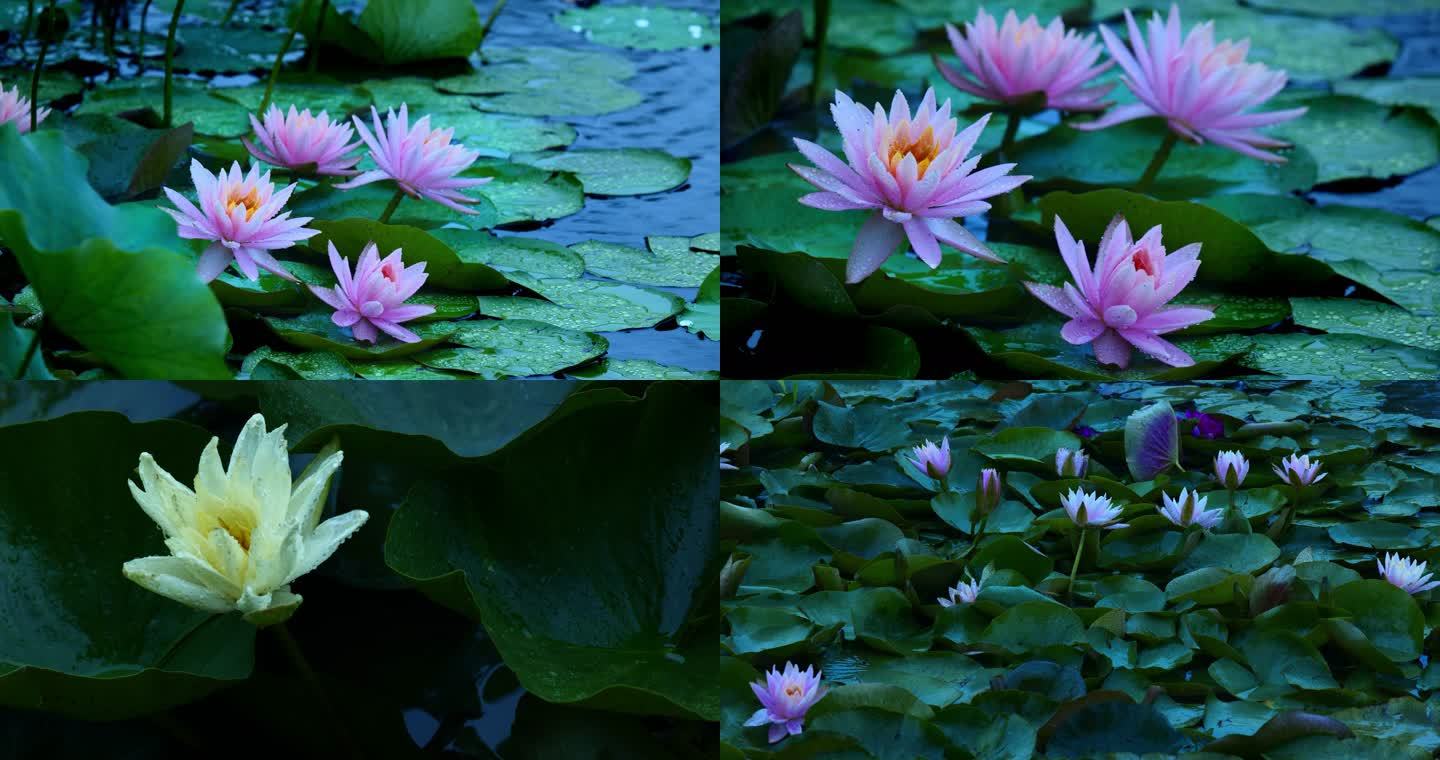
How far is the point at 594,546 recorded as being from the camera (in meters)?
0.92

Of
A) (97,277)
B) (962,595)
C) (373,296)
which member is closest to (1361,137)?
(962,595)

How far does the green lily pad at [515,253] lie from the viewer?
4.07ft

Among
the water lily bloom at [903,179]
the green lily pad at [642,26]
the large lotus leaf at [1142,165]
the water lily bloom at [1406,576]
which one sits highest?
the water lily bloom at [903,179]

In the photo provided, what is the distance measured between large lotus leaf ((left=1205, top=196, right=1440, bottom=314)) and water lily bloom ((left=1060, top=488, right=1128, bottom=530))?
399 millimetres

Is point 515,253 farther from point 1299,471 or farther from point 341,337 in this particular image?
point 1299,471

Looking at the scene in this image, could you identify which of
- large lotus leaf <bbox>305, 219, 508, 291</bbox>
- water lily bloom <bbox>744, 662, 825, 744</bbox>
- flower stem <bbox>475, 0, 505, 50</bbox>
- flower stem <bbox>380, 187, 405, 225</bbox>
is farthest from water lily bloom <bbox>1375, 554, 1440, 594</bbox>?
flower stem <bbox>475, 0, 505, 50</bbox>

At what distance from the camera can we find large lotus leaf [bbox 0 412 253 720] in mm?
844

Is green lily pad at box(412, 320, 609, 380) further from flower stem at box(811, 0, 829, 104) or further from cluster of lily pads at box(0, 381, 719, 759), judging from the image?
flower stem at box(811, 0, 829, 104)

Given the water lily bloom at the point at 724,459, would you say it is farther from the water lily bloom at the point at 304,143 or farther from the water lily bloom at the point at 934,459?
the water lily bloom at the point at 304,143

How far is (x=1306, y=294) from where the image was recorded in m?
1.21

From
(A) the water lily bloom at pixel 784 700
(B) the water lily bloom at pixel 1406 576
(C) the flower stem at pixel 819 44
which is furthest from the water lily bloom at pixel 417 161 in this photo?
(B) the water lily bloom at pixel 1406 576

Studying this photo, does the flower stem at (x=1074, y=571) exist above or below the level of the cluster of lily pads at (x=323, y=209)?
below

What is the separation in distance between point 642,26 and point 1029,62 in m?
1.06

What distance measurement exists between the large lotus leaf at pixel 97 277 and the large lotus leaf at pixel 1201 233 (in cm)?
80
